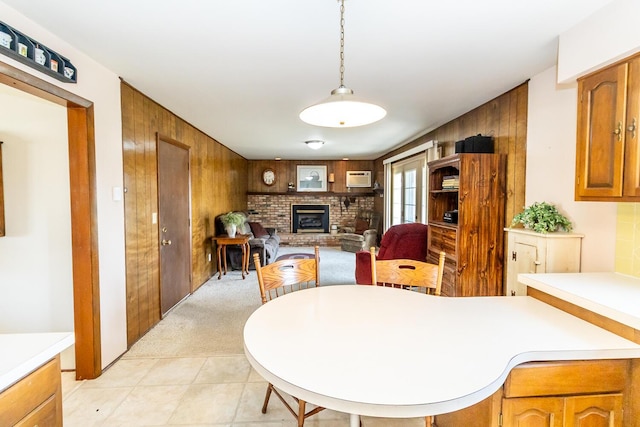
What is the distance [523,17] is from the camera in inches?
64.9

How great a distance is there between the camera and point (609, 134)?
5.01ft

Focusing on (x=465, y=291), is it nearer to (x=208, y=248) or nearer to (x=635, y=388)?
(x=635, y=388)

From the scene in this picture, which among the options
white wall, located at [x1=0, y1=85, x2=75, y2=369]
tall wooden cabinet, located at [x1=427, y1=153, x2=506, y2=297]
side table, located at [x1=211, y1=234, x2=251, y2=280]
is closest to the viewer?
white wall, located at [x1=0, y1=85, x2=75, y2=369]

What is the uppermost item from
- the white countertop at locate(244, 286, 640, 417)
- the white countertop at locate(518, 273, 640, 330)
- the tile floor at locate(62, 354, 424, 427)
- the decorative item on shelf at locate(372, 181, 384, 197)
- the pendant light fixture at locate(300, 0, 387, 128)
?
the pendant light fixture at locate(300, 0, 387, 128)

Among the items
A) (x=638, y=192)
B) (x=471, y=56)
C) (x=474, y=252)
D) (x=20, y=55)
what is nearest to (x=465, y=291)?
(x=474, y=252)

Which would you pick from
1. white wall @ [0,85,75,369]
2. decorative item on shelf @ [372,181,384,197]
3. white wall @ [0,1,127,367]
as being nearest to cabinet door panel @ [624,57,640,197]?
white wall @ [0,1,127,367]

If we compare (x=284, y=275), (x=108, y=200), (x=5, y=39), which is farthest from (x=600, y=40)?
(x=108, y=200)

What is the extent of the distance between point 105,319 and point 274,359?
2047 mm

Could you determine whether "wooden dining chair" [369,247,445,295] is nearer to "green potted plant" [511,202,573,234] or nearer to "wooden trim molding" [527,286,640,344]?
"wooden trim molding" [527,286,640,344]

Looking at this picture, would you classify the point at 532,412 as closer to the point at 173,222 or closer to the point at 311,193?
the point at 173,222

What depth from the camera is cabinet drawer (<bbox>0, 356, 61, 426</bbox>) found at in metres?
0.84

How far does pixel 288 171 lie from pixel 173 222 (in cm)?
460

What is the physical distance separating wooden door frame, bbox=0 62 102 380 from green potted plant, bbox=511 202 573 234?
323 cm

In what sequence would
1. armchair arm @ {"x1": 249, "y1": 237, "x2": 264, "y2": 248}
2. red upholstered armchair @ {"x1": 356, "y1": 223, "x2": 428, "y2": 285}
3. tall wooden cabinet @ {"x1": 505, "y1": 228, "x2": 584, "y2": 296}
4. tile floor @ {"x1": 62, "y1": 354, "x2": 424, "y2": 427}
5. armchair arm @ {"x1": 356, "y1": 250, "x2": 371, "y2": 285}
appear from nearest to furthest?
tile floor @ {"x1": 62, "y1": 354, "x2": 424, "y2": 427}, tall wooden cabinet @ {"x1": 505, "y1": 228, "x2": 584, "y2": 296}, armchair arm @ {"x1": 356, "y1": 250, "x2": 371, "y2": 285}, red upholstered armchair @ {"x1": 356, "y1": 223, "x2": 428, "y2": 285}, armchair arm @ {"x1": 249, "y1": 237, "x2": 264, "y2": 248}
